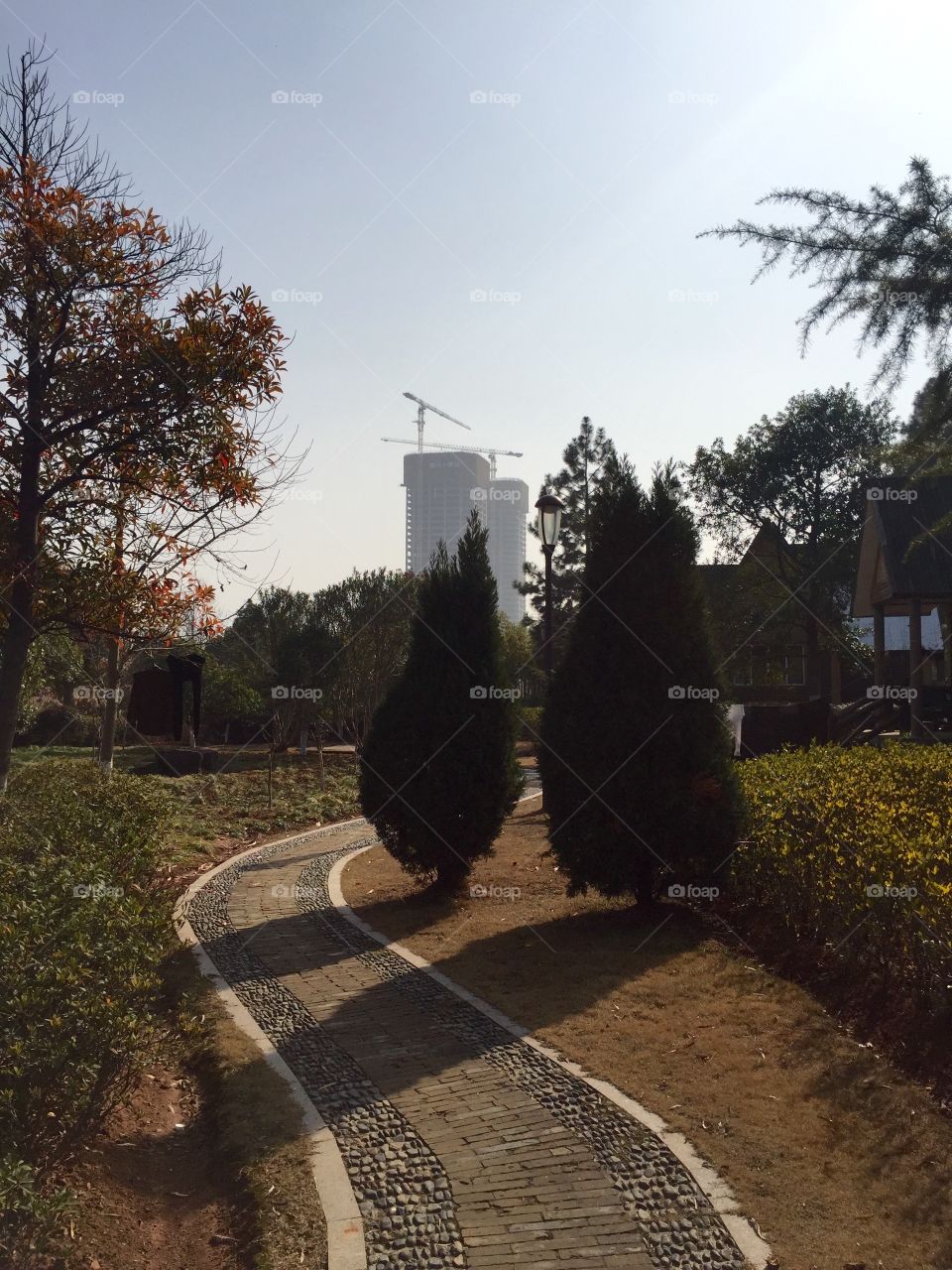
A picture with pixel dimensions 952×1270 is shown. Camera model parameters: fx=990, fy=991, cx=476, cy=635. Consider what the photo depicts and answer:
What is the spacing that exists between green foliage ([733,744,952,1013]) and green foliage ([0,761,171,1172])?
467 cm

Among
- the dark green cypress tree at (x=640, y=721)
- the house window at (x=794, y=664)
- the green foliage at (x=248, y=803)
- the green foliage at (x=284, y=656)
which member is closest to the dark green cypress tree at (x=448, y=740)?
the dark green cypress tree at (x=640, y=721)

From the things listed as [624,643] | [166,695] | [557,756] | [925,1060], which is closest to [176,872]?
[557,756]

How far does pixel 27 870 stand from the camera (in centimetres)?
565

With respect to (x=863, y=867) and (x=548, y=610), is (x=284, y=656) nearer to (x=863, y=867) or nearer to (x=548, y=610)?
(x=548, y=610)

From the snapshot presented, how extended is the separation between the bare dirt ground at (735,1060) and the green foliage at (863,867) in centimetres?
56

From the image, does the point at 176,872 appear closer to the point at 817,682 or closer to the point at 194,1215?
the point at 194,1215

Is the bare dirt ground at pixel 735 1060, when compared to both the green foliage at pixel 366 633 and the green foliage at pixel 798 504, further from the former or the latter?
the green foliage at pixel 798 504

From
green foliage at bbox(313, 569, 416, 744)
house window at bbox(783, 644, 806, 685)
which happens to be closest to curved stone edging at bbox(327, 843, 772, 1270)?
green foliage at bbox(313, 569, 416, 744)

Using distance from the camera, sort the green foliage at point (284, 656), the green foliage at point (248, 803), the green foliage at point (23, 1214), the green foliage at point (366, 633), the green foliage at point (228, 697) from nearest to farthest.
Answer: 1. the green foliage at point (23, 1214)
2. the green foliage at point (248, 803)
3. the green foliage at point (284, 656)
4. the green foliage at point (366, 633)
5. the green foliage at point (228, 697)

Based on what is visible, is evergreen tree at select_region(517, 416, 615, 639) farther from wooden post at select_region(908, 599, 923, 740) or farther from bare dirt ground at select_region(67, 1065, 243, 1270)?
bare dirt ground at select_region(67, 1065, 243, 1270)

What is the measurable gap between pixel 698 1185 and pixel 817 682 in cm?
3849

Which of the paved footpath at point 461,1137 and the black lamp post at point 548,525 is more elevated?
the black lamp post at point 548,525

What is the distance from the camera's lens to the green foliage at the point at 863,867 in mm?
6402

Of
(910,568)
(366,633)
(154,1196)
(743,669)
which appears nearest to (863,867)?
(154,1196)
